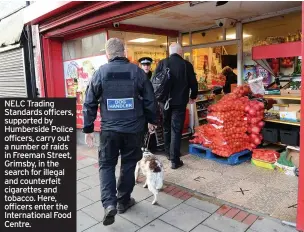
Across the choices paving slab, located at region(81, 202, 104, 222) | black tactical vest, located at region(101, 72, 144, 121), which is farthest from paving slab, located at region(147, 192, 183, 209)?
black tactical vest, located at region(101, 72, 144, 121)

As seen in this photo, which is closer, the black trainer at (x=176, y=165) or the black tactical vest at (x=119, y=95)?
the black tactical vest at (x=119, y=95)

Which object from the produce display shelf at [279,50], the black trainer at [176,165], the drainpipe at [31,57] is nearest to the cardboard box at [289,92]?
the produce display shelf at [279,50]

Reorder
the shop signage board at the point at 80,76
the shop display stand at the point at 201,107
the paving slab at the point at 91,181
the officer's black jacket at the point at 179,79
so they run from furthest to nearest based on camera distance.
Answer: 1. the shop display stand at the point at 201,107
2. the shop signage board at the point at 80,76
3. the officer's black jacket at the point at 179,79
4. the paving slab at the point at 91,181

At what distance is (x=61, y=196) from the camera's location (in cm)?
227

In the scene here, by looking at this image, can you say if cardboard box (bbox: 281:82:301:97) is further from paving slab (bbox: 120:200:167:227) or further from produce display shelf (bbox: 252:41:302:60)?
paving slab (bbox: 120:200:167:227)

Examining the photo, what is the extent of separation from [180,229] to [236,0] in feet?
11.8

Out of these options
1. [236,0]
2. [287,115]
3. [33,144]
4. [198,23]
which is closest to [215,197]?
[287,115]

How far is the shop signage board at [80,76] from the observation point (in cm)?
627

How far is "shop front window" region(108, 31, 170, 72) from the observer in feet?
23.2

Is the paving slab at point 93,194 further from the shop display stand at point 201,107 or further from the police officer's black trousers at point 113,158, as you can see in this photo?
the shop display stand at point 201,107

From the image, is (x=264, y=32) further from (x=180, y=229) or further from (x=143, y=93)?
(x=180, y=229)

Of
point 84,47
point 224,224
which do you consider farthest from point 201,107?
point 224,224

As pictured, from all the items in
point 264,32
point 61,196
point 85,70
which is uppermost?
point 264,32

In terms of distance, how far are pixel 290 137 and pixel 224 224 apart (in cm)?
227
